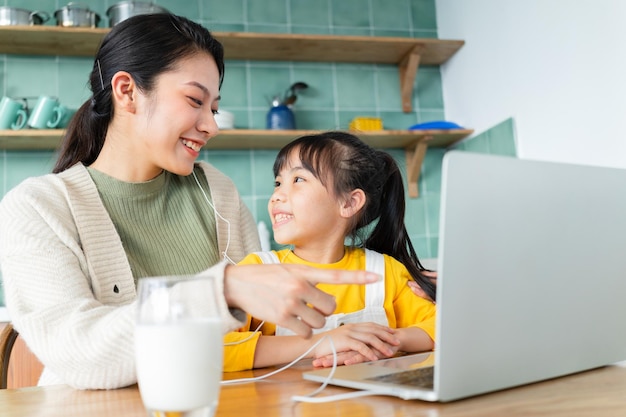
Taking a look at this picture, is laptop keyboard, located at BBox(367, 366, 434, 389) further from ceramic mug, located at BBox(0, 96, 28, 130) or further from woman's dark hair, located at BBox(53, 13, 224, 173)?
ceramic mug, located at BBox(0, 96, 28, 130)

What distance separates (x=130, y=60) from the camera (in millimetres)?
1347

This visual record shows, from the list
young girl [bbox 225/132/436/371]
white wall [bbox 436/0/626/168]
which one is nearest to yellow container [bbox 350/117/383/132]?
white wall [bbox 436/0/626/168]

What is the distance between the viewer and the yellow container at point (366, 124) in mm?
3025

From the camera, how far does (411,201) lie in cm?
325

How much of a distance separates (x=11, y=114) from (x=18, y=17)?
426 millimetres

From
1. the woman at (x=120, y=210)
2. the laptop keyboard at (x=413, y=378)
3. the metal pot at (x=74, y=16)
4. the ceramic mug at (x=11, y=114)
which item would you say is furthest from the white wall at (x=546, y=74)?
the ceramic mug at (x=11, y=114)

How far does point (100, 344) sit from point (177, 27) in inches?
33.2

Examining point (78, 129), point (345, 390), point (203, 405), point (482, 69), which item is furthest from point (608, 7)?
point (203, 405)

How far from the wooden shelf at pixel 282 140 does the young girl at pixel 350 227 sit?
A: 4.19ft

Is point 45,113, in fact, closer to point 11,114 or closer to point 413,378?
point 11,114

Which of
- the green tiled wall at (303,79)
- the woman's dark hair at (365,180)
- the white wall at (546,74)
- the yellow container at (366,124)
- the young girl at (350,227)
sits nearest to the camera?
the young girl at (350,227)

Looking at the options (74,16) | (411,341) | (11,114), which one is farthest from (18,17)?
(411,341)

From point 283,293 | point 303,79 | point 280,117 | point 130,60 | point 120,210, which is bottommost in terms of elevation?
point 283,293

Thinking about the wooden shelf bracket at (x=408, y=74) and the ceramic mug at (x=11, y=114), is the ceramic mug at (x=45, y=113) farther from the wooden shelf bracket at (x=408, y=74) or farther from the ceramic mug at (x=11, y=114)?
the wooden shelf bracket at (x=408, y=74)
